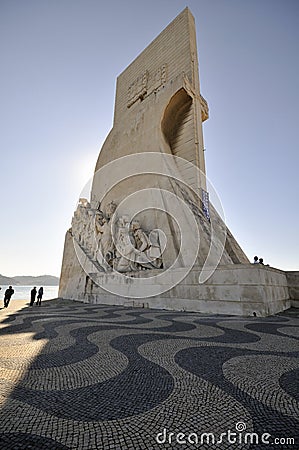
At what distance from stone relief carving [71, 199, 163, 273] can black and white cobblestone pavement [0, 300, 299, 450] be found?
5.75 m

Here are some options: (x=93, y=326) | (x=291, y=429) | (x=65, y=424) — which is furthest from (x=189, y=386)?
(x=93, y=326)

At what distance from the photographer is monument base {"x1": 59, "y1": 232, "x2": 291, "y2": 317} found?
218 inches

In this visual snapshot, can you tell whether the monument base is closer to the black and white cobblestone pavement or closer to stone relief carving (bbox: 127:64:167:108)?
the black and white cobblestone pavement

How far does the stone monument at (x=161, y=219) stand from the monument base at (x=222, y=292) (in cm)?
3

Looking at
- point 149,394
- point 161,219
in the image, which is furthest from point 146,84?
point 149,394

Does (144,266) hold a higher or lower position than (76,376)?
higher

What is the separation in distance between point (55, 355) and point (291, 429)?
7.07ft

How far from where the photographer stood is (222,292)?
598cm

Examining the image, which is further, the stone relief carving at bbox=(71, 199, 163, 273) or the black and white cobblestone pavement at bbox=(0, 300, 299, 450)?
the stone relief carving at bbox=(71, 199, 163, 273)

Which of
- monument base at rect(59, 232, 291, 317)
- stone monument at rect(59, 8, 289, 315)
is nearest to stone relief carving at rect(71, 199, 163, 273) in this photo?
stone monument at rect(59, 8, 289, 315)

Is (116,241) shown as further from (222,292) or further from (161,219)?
(222,292)

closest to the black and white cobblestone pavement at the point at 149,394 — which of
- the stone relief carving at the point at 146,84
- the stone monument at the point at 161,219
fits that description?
the stone monument at the point at 161,219

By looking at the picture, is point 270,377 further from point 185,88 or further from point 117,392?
point 185,88

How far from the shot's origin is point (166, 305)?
7.20 metres
